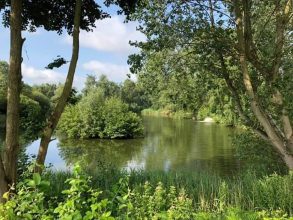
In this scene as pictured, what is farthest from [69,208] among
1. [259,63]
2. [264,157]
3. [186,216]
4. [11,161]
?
[264,157]

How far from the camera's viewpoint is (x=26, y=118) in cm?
596

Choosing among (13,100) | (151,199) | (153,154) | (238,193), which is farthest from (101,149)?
(151,199)

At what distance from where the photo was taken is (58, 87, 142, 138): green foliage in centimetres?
3300

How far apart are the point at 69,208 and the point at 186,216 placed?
3.16 ft

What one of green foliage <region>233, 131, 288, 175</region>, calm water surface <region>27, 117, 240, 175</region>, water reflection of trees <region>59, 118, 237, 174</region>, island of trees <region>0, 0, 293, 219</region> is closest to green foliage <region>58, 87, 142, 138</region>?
calm water surface <region>27, 117, 240, 175</region>

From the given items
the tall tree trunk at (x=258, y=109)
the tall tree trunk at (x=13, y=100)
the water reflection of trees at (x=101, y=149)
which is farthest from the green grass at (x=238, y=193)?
the water reflection of trees at (x=101, y=149)

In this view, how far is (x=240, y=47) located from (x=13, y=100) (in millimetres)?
5182

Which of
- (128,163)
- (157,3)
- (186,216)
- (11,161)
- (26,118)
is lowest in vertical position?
(128,163)

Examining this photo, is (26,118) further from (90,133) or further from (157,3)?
(90,133)

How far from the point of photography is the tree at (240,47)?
26.3ft

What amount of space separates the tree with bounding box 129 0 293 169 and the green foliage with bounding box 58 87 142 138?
23299mm

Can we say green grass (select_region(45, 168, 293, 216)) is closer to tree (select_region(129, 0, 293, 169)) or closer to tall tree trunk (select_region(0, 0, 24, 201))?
tall tree trunk (select_region(0, 0, 24, 201))

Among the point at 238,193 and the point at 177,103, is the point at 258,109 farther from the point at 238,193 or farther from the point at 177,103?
the point at 177,103

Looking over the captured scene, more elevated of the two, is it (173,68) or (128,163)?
(173,68)
